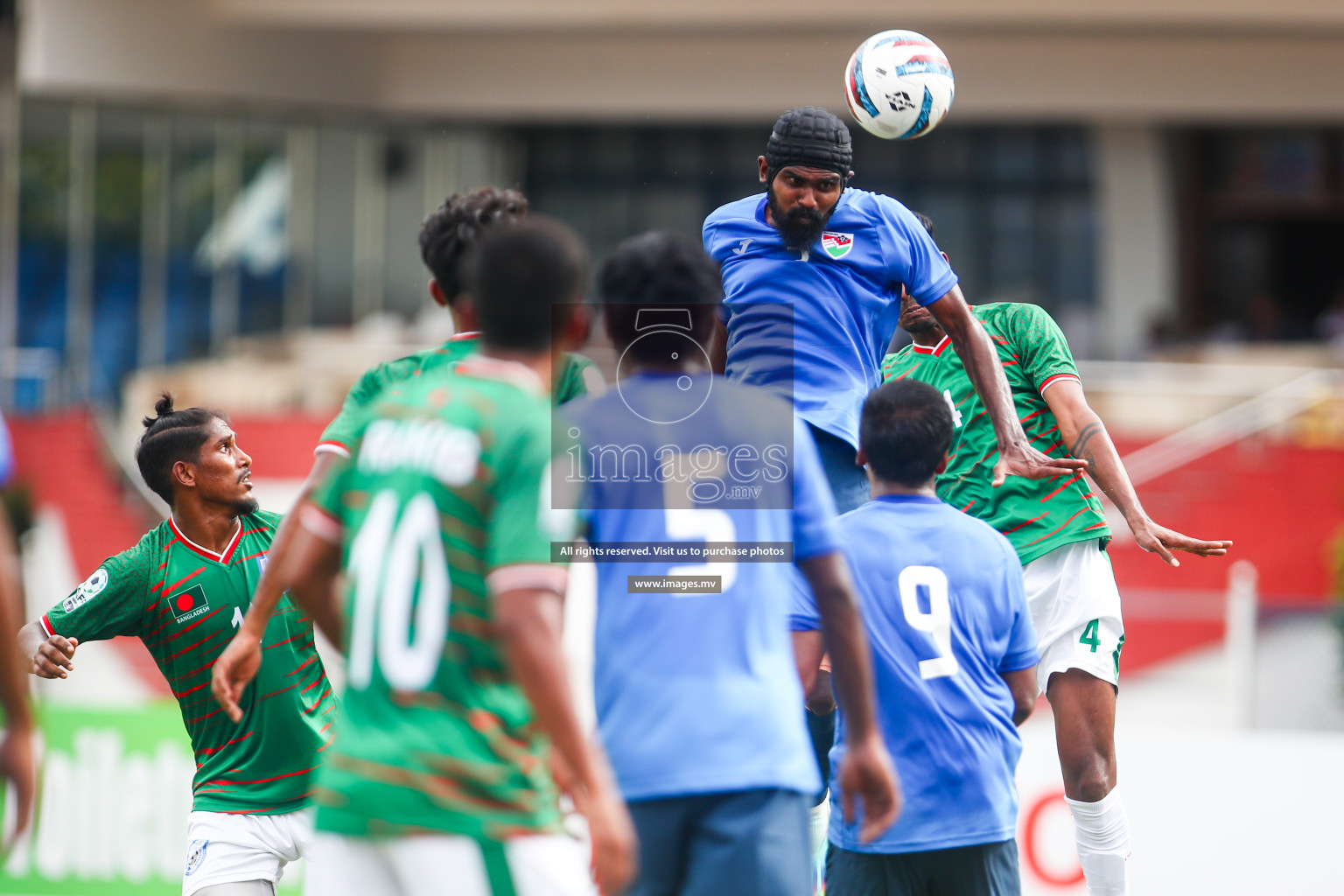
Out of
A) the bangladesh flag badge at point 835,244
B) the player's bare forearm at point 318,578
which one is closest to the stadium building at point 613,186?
the bangladesh flag badge at point 835,244

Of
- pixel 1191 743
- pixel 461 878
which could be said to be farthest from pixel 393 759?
pixel 1191 743

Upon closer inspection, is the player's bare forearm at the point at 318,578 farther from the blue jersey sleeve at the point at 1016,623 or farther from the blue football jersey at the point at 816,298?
the blue jersey sleeve at the point at 1016,623

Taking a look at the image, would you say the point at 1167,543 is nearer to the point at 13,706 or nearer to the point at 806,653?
the point at 806,653

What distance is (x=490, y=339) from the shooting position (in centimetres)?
311

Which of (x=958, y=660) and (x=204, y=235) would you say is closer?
(x=958, y=660)

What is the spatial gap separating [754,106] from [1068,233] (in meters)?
5.20

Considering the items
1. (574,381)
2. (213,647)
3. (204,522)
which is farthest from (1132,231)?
(574,381)

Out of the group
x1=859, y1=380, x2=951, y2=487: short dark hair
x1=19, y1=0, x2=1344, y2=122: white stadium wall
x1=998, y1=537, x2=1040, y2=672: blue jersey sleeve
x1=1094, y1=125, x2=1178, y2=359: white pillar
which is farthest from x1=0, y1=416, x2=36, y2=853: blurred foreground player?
x1=1094, y1=125, x2=1178, y2=359: white pillar

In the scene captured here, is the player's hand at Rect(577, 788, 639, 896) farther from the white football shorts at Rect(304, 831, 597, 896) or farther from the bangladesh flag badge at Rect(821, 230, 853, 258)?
the bangladesh flag badge at Rect(821, 230, 853, 258)

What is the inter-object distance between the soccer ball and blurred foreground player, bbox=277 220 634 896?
251 cm

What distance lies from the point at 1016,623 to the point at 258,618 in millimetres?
2148

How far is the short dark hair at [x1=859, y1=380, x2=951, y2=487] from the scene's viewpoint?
4.07 metres

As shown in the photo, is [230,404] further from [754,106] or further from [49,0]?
[754,106]

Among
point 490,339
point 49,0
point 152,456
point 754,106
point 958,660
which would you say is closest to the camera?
point 490,339
